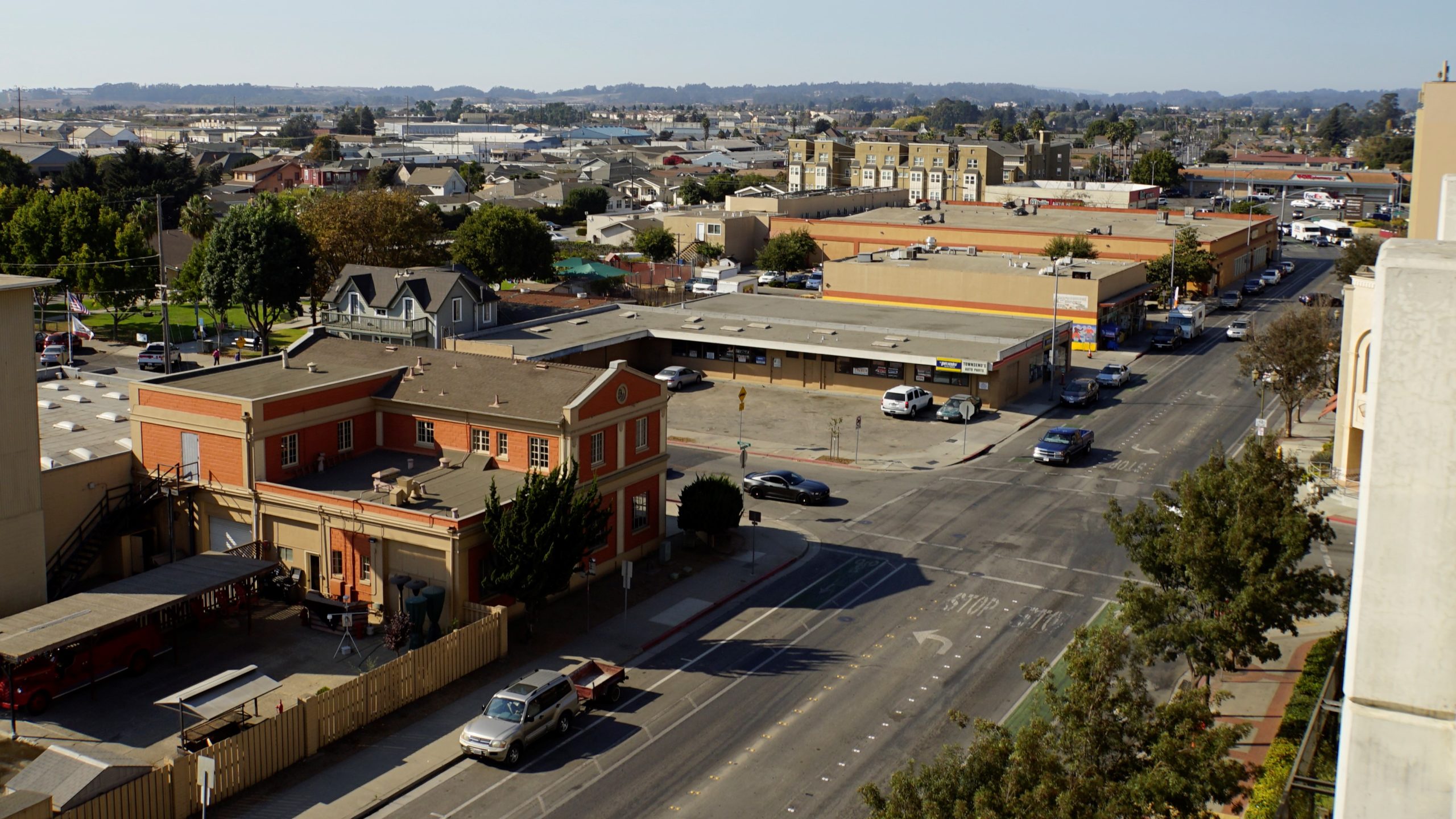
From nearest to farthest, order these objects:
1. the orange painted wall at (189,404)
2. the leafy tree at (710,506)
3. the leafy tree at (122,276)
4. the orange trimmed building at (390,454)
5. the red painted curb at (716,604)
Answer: the red painted curb at (716,604)
the orange trimmed building at (390,454)
the orange painted wall at (189,404)
the leafy tree at (710,506)
the leafy tree at (122,276)

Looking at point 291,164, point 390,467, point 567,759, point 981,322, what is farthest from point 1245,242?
point 291,164

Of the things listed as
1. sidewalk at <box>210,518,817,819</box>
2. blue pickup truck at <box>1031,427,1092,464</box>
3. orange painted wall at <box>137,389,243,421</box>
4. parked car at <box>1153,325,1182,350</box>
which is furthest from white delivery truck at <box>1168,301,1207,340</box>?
orange painted wall at <box>137,389,243,421</box>

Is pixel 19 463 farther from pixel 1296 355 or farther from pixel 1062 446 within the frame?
pixel 1296 355

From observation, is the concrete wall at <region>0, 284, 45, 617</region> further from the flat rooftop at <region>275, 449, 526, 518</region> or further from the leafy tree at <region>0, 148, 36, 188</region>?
the leafy tree at <region>0, 148, 36, 188</region>

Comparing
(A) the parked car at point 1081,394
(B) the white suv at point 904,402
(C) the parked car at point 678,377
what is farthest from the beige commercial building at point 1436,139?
(C) the parked car at point 678,377

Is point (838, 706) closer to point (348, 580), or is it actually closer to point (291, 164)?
point (348, 580)

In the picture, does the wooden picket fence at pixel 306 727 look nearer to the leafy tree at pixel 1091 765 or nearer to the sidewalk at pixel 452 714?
the sidewalk at pixel 452 714

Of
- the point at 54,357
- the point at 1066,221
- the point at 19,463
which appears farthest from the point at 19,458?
the point at 1066,221
